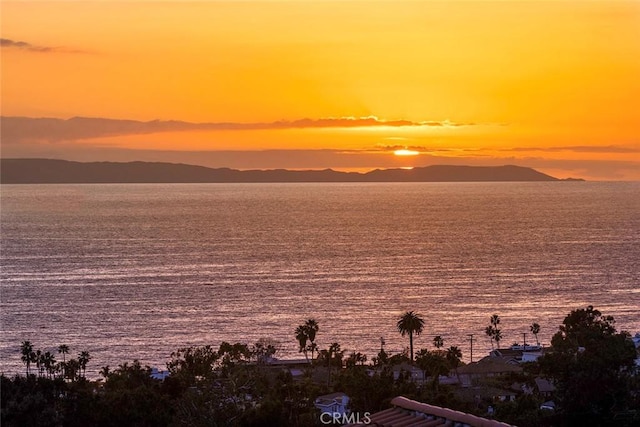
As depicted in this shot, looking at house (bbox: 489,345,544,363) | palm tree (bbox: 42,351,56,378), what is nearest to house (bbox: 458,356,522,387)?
house (bbox: 489,345,544,363)

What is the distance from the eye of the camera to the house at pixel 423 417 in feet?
32.1

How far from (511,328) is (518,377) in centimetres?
2262

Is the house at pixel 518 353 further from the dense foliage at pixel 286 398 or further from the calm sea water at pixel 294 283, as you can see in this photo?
the dense foliage at pixel 286 398

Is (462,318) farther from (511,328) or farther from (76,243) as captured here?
(76,243)

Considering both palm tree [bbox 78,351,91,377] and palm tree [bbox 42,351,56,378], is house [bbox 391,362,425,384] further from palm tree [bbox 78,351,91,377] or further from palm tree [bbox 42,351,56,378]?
palm tree [bbox 42,351,56,378]

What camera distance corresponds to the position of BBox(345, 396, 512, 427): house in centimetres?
977

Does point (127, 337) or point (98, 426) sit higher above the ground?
point (98, 426)

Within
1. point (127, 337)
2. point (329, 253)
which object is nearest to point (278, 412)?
point (127, 337)

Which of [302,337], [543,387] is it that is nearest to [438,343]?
[302,337]

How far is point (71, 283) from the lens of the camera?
8775 cm

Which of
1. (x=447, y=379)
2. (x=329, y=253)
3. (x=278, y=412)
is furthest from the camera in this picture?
(x=329, y=253)

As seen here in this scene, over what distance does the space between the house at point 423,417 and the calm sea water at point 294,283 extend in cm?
4609

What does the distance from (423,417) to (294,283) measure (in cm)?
7754

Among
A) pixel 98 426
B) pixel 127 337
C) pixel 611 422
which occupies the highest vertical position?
pixel 611 422
